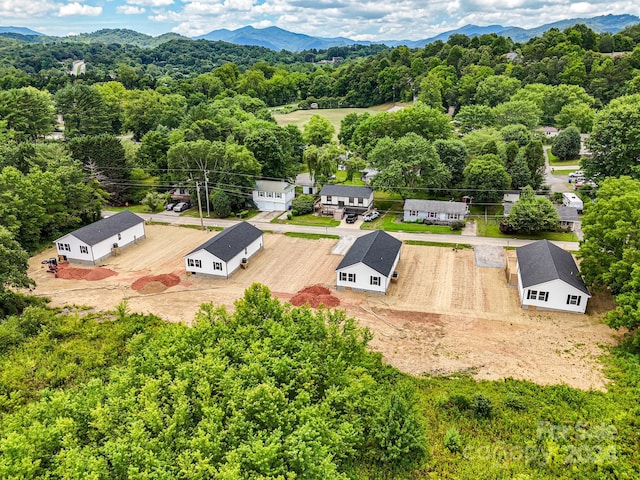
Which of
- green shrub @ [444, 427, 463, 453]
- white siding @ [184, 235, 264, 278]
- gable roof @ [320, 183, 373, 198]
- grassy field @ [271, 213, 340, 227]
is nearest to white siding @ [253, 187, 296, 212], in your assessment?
grassy field @ [271, 213, 340, 227]

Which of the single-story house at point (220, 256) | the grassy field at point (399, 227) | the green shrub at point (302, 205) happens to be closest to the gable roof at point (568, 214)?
the grassy field at point (399, 227)

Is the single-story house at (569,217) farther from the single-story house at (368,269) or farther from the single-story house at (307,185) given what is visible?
the single-story house at (307,185)

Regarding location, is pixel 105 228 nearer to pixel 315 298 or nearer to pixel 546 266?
pixel 315 298

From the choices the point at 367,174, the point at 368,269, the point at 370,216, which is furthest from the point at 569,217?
the point at 367,174

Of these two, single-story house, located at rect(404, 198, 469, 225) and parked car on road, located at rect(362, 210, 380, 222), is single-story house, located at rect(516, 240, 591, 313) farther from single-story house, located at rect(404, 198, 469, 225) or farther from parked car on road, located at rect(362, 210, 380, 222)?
parked car on road, located at rect(362, 210, 380, 222)

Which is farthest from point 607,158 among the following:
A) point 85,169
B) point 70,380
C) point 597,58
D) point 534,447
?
point 597,58

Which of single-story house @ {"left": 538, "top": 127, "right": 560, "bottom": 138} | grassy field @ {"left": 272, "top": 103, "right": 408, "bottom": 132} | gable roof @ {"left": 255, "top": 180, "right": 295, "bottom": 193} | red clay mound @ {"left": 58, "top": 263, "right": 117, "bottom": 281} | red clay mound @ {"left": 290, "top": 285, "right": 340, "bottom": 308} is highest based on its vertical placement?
grassy field @ {"left": 272, "top": 103, "right": 408, "bottom": 132}
